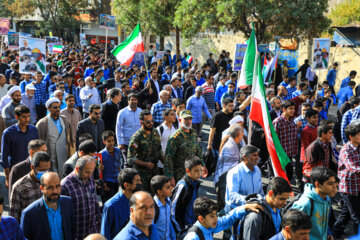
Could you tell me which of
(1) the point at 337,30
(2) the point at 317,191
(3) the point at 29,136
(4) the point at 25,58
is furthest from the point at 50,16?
(2) the point at 317,191

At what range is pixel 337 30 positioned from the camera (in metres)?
21.2

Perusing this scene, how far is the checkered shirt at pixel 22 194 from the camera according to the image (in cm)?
459

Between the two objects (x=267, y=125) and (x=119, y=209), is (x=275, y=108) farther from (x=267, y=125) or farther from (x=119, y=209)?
(x=119, y=209)

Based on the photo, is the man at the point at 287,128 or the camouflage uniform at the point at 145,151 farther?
the man at the point at 287,128

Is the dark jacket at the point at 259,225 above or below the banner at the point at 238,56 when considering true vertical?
below

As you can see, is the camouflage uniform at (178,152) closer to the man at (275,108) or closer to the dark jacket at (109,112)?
the dark jacket at (109,112)

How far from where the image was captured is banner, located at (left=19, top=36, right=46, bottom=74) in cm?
1183

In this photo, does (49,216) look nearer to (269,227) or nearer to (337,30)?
(269,227)

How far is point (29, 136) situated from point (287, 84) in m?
9.55

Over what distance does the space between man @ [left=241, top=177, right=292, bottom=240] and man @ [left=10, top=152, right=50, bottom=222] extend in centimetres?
223

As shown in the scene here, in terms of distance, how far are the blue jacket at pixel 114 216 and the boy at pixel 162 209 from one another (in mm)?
337

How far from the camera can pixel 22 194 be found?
4637 mm

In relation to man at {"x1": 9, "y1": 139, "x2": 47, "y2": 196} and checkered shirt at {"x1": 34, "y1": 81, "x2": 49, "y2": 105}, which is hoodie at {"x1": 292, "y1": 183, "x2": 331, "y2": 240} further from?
checkered shirt at {"x1": 34, "y1": 81, "x2": 49, "y2": 105}

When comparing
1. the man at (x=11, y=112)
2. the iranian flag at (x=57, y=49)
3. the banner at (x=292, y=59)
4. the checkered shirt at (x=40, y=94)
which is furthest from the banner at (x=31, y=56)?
the banner at (x=292, y=59)
